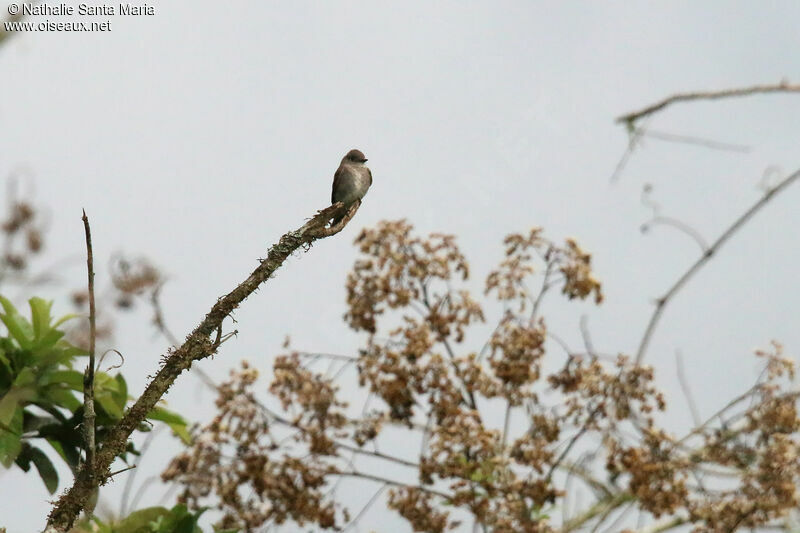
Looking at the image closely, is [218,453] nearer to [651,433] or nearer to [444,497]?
[444,497]

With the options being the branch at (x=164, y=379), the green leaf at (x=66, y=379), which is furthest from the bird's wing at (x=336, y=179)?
the green leaf at (x=66, y=379)

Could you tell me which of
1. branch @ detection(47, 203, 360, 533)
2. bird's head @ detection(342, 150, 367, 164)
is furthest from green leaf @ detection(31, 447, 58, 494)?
bird's head @ detection(342, 150, 367, 164)

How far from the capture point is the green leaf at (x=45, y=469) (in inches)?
150

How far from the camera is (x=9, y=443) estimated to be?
356cm

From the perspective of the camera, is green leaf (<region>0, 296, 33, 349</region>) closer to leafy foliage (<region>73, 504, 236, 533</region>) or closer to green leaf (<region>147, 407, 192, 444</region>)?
green leaf (<region>147, 407, 192, 444</region>)

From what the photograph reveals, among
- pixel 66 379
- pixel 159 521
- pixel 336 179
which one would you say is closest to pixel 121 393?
pixel 66 379

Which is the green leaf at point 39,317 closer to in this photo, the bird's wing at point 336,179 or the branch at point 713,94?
the bird's wing at point 336,179

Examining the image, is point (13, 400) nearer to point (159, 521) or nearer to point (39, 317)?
point (39, 317)

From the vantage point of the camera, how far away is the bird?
11.7 ft

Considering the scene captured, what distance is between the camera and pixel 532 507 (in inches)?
195

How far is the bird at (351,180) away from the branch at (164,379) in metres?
0.71

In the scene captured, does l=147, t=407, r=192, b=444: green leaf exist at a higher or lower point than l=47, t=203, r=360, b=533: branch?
higher

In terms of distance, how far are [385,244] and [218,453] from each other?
1.32 m

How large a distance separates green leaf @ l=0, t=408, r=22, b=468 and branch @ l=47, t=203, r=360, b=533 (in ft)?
3.22
